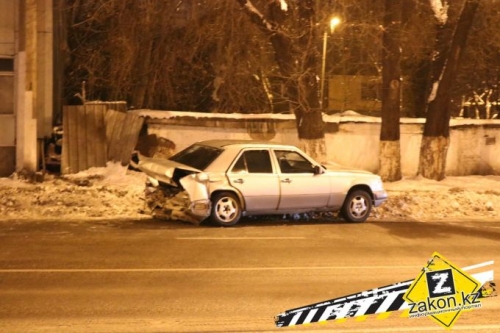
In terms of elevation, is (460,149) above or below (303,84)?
below

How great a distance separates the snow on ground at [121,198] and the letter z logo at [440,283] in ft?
22.4

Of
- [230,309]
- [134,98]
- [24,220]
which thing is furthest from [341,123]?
[230,309]

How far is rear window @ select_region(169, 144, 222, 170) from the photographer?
1216 cm

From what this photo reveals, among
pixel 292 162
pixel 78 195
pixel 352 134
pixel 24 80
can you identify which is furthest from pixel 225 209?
pixel 352 134

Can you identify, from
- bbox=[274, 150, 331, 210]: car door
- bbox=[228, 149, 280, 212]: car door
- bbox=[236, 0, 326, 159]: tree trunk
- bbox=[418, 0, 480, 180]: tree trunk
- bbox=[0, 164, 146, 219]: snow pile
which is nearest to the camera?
bbox=[228, 149, 280, 212]: car door

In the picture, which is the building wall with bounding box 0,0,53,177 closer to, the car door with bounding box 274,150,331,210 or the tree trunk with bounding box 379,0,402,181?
the car door with bounding box 274,150,331,210

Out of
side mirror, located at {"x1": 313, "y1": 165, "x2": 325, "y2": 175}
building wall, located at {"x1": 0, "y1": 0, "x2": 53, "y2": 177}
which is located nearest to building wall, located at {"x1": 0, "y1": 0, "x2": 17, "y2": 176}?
building wall, located at {"x1": 0, "y1": 0, "x2": 53, "y2": 177}

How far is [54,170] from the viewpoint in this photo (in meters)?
17.8

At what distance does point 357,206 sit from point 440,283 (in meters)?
6.57

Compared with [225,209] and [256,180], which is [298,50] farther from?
[225,209]

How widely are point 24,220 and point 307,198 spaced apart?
507cm

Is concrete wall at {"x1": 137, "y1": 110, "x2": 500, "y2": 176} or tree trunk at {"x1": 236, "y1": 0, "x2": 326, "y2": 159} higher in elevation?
tree trunk at {"x1": 236, "y1": 0, "x2": 326, "y2": 159}

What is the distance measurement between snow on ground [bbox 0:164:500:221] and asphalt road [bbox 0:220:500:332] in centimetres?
95

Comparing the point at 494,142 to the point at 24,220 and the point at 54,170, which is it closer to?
the point at 54,170
